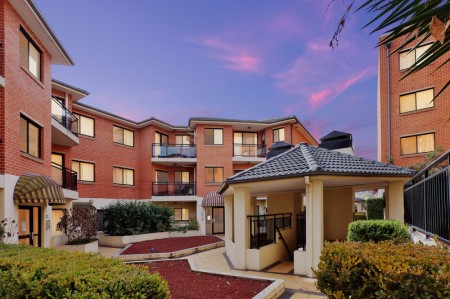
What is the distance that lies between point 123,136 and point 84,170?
5.16 metres

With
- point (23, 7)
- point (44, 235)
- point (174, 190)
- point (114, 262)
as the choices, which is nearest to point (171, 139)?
point (174, 190)

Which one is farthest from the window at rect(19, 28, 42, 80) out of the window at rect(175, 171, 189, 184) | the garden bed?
the window at rect(175, 171, 189, 184)

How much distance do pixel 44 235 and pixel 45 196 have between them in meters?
3.49

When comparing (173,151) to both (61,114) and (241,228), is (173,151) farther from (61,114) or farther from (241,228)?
(241,228)

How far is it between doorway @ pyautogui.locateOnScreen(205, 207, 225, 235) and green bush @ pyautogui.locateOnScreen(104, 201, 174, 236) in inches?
243

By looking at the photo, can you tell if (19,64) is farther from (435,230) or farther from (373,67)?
(373,67)

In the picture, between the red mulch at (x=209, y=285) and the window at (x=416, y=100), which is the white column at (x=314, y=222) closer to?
the red mulch at (x=209, y=285)

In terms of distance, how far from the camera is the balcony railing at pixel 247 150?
32.6m

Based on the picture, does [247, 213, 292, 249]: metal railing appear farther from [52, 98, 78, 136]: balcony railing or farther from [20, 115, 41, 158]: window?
[52, 98, 78, 136]: balcony railing

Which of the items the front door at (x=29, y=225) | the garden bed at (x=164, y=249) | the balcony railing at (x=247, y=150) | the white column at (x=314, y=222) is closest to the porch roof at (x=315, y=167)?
the white column at (x=314, y=222)

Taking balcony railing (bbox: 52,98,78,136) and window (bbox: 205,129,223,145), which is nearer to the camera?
balcony railing (bbox: 52,98,78,136)

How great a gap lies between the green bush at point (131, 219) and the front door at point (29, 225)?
8873 mm

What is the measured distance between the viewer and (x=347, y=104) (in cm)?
3003

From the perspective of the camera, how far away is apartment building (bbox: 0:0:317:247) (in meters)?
12.3
